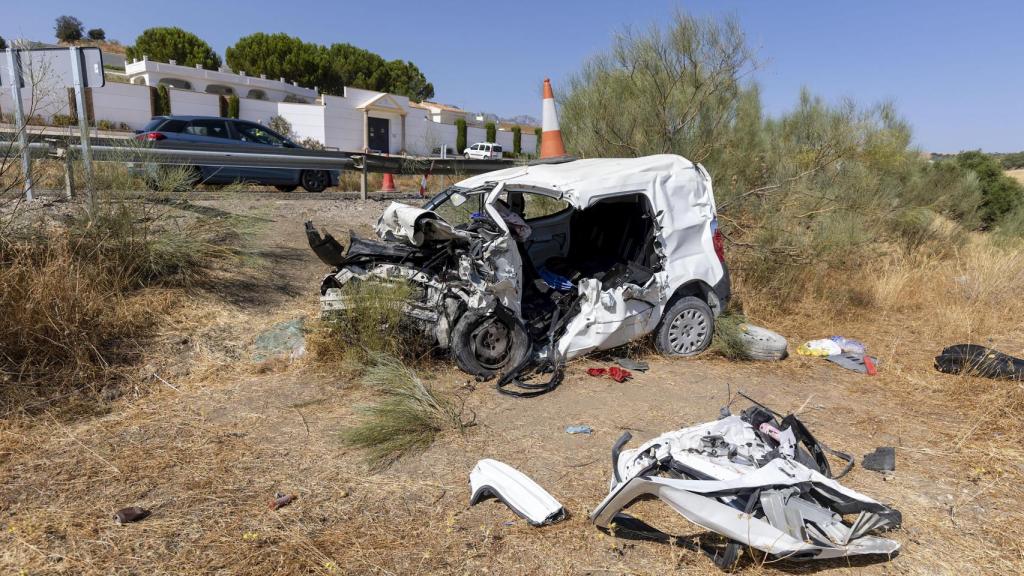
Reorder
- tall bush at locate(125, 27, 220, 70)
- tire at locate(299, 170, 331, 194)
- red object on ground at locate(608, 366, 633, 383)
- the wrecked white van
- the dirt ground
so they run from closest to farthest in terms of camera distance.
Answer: the dirt ground, the wrecked white van, red object on ground at locate(608, 366, 633, 383), tire at locate(299, 170, 331, 194), tall bush at locate(125, 27, 220, 70)

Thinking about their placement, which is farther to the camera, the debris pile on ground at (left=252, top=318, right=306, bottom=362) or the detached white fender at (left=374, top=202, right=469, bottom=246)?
the debris pile on ground at (left=252, top=318, right=306, bottom=362)

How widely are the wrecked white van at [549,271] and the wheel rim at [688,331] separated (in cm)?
1

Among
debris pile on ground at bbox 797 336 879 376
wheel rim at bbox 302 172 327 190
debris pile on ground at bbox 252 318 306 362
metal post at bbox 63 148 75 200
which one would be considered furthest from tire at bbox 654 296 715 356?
wheel rim at bbox 302 172 327 190

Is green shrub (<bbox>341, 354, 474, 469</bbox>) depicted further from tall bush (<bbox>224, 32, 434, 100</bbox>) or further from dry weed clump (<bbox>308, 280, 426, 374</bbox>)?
tall bush (<bbox>224, 32, 434, 100</bbox>)

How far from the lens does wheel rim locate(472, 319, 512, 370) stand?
219 inches

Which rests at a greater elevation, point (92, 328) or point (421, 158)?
point (421, 158)

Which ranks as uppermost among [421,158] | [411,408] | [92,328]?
[421,158]

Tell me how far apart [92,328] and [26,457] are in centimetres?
171

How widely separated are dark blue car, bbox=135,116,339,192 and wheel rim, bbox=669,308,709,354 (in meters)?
9.01

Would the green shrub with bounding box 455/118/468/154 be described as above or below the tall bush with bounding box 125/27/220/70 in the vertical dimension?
below

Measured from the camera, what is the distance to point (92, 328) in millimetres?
5465

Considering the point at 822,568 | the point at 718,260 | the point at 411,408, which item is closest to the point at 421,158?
the point at 718,260

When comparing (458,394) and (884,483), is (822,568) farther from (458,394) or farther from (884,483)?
(458,394)

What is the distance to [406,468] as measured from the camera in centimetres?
408
